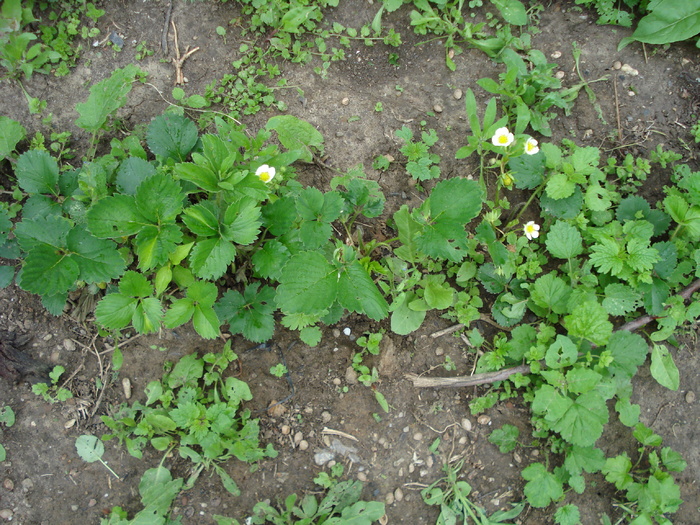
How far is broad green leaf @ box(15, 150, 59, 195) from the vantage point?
→ 2414 mm

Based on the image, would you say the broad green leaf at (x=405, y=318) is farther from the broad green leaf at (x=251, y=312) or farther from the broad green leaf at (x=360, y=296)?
the broad green leaf at (x=251, y=312)

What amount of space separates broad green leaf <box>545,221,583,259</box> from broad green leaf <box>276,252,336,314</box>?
47.9 inches

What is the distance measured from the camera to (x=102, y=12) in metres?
2.81

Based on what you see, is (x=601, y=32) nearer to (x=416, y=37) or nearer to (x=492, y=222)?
(x=416, y=37)

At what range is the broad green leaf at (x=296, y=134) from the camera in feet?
8.57

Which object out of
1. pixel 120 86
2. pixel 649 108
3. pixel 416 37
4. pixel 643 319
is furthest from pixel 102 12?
pixel 643 319

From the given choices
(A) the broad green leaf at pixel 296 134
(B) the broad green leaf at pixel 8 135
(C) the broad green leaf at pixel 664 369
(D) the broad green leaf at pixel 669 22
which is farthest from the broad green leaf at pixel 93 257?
(D) the broad green leaf at pixel 669 22

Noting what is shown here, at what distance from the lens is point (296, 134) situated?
2.65 metres

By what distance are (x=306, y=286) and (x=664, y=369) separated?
1.94 metres

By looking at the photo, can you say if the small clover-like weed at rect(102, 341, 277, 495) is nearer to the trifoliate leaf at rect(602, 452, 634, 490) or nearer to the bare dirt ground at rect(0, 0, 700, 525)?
the bare dirt ground at rect(0, 0, 700, 525)

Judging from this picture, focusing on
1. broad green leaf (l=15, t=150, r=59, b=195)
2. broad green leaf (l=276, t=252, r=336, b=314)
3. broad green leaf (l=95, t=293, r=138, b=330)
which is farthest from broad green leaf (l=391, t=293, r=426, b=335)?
broad green leaf (l=15, t=150, r=59, b=195)

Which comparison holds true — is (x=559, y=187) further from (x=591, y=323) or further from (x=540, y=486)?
(x=540, y=486)

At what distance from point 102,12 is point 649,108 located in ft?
10.4

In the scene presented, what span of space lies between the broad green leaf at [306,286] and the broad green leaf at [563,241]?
1.22 meters
